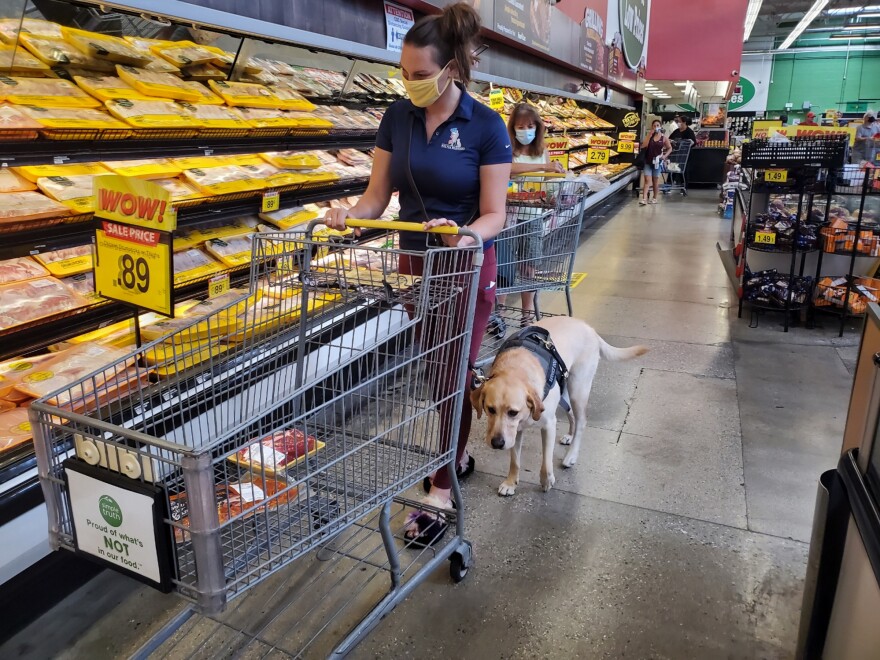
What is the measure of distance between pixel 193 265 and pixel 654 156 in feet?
37.6

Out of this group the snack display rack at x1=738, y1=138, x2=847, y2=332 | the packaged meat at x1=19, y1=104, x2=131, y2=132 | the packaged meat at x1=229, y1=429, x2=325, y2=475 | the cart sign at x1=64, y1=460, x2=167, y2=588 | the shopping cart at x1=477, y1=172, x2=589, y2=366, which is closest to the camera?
the cart sign at x1=64, y1=460, x2=167, y2=588

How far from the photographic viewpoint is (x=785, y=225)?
17.4ft

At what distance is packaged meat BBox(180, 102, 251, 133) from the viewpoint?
10.2ft

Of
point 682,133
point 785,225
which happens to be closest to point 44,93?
point 785,225

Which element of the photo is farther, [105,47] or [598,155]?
[598,155]

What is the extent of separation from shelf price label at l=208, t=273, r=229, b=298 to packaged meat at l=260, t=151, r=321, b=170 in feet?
2.54

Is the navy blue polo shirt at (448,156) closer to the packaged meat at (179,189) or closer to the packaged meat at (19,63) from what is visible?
the packaged meat at (179,189)

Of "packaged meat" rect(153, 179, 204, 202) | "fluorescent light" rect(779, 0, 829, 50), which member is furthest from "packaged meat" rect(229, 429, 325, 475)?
"fluorescent light" rect(779, 0, 829, 50)

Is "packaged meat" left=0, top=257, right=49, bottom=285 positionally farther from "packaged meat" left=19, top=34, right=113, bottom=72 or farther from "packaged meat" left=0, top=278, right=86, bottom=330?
"packaged meat" left=19, top=34, right=113, bottom=72

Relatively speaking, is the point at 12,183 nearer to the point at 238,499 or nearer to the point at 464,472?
the point at 238,499

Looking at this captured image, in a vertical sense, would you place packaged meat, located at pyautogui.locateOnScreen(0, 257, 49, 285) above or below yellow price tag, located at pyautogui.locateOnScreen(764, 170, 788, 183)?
below

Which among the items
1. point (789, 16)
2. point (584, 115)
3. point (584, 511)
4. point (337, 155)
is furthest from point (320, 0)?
point (789, 16)

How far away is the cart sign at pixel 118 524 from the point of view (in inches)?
52.0

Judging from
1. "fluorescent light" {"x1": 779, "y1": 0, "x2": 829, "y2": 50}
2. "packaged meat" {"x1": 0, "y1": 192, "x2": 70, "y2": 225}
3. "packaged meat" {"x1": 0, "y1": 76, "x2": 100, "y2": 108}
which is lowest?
"packaged meat" {"x1": 0, "y1": 192, "x2": 70, "y2": 225}
